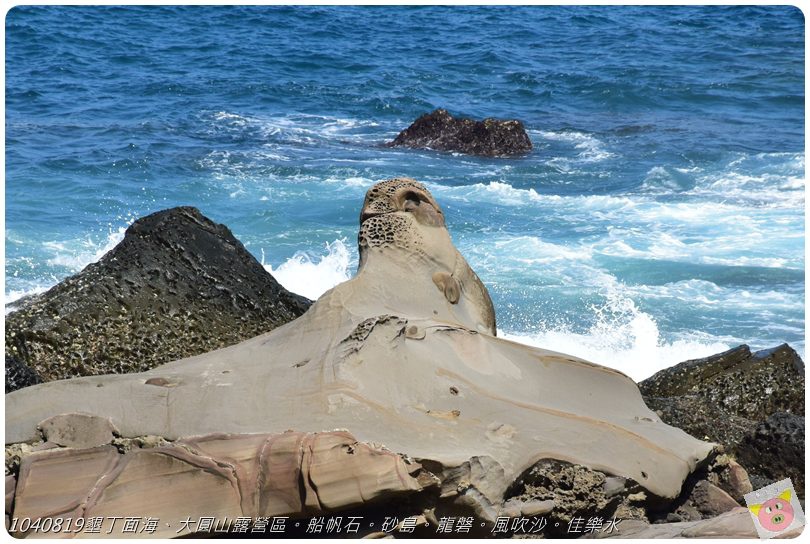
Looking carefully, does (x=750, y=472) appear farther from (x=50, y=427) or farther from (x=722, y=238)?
(x=722, y=238)

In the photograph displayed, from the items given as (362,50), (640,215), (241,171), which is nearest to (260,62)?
(362,50)

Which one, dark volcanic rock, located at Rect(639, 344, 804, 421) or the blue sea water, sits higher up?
dark volcanic rock, located at Rect(639, 344, 804, 421)

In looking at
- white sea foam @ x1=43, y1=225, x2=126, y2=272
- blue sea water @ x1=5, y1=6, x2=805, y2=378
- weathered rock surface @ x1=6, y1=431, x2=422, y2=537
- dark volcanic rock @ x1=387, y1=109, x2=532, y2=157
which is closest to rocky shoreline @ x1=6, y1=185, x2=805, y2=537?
weathered rock surface @ x1=6, y1=431, x2=422, y2=537

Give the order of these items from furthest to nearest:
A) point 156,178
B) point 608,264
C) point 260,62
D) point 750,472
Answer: point 260,62 → point 156,178 → point 608,264 → point 750,472

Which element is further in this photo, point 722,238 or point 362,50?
point 362,50

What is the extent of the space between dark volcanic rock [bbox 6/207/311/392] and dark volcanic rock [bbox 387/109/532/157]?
8784 mm

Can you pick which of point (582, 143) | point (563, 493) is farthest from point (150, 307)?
point (582, 143)

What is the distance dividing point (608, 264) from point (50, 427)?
286 inches

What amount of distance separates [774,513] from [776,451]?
1.52 metres

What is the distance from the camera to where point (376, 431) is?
10.7ft

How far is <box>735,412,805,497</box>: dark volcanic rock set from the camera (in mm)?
4734

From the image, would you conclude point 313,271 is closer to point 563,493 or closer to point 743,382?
point 743,382

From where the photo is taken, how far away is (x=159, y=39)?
20.9 m

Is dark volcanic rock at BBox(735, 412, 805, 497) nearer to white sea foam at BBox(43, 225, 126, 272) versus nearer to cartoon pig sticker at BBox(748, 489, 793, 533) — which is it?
cartoon pig sticker at BBox(748, 489, 793, 533)
